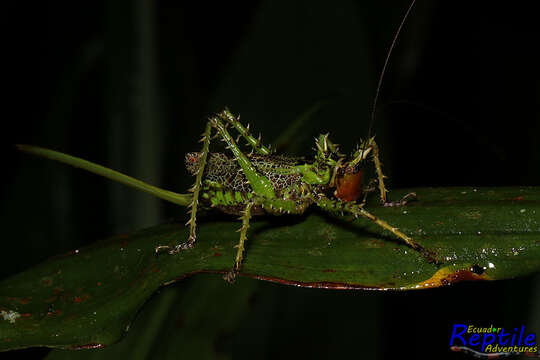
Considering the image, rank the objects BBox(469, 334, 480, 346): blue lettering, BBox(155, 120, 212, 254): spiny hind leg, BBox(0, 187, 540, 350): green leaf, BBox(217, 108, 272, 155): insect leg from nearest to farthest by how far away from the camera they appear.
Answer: BBox(0, 187, 540, 350): green leaf < BBox(469, 334, 480, 346): blue lettering < BBox(155, 120, 212, 254): spiny hind leg < BBox(217, 108, 272, 155): insect leg

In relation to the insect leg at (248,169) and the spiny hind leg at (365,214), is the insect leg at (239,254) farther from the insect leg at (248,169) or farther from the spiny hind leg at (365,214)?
the spiny hind leg at (365,214)

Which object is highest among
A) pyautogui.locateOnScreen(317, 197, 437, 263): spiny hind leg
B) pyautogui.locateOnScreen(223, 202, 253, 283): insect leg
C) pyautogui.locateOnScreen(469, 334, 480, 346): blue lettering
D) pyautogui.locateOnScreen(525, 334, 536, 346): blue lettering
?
pyautogui.locateOnScreen(317, 197, 437, 263): spiny hind leg

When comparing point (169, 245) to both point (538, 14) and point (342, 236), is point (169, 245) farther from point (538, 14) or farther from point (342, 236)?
point (538, 14)

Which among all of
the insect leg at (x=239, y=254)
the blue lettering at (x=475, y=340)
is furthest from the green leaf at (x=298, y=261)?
the blue lettering at (x=475, y=340)

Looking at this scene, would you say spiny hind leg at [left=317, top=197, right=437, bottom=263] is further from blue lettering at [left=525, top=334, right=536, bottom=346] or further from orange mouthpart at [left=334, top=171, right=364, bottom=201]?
blue lettering at [left=525, top=334, right=536, bottom=346]

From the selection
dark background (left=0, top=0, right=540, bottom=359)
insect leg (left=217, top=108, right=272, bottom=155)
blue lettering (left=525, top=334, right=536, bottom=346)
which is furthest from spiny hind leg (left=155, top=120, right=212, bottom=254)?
blue lettering (left=525, top=334, right=536, bottom=346)

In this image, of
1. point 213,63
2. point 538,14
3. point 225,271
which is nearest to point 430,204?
point 225,271
